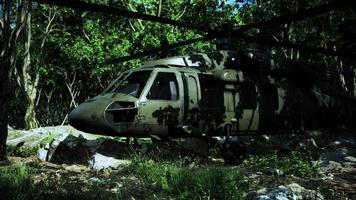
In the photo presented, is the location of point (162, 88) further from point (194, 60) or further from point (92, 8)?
point (92, 8)

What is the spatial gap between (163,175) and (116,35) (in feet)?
75.4

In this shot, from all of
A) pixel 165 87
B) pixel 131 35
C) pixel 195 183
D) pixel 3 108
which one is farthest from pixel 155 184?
pixel 131 35

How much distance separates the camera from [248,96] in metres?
12.3

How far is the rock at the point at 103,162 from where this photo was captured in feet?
35.2

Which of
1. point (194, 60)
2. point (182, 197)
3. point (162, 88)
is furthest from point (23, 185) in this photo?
point (194, 60)

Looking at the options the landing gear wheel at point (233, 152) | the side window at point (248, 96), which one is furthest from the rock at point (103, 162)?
the side window at point (248, 96)

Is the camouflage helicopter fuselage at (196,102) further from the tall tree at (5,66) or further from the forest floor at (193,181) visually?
A: the tall tree at (5,66)

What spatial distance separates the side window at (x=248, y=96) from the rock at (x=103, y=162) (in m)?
3.62

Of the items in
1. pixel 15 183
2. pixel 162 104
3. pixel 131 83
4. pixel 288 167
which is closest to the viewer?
pixel 15 183

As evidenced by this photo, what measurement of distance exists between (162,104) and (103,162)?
206 centimetres

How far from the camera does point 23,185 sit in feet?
23.8

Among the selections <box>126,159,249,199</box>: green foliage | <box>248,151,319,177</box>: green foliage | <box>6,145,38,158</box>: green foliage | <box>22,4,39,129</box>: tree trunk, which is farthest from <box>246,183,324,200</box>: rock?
<box>22,4,39,129</box>: tree trunk

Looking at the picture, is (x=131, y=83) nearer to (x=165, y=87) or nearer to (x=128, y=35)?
(x=165, y=87)

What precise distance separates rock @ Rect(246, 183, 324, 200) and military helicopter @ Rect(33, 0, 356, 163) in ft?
11.7
